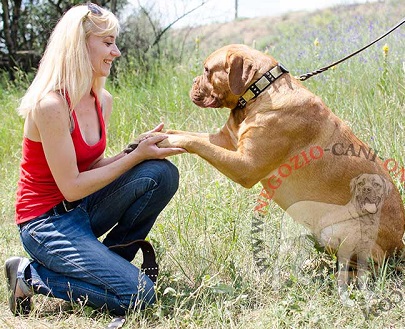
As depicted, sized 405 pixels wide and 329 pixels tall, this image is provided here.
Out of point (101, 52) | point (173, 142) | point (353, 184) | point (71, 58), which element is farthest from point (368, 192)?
point (71, 58)

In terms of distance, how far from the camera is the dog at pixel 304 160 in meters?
3.24

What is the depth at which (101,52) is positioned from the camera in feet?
10.3

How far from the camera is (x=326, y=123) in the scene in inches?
133

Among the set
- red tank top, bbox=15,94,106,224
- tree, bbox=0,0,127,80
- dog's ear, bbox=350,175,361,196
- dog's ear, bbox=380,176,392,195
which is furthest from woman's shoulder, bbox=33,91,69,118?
tree, bbox=0,0,127,80

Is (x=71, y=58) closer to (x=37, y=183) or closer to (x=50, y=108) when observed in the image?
(x=50, y=108)

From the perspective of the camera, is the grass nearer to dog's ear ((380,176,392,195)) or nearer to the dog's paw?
dog's ear ((380,176,392,195))

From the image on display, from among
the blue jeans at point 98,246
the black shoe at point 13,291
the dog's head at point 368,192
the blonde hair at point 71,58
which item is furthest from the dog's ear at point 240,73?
the black shoe at point 13,291

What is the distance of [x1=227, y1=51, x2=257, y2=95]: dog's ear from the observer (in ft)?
10.9

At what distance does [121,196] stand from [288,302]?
3.48ft

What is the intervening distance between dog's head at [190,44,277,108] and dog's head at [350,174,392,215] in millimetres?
838

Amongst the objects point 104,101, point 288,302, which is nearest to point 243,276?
point 288,302

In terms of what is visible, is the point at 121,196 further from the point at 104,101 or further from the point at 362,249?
the point at 362,249

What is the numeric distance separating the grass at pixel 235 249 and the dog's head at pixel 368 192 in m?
0.36

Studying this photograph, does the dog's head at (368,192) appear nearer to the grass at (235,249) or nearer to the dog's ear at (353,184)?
the dog's ear at (353,184)
